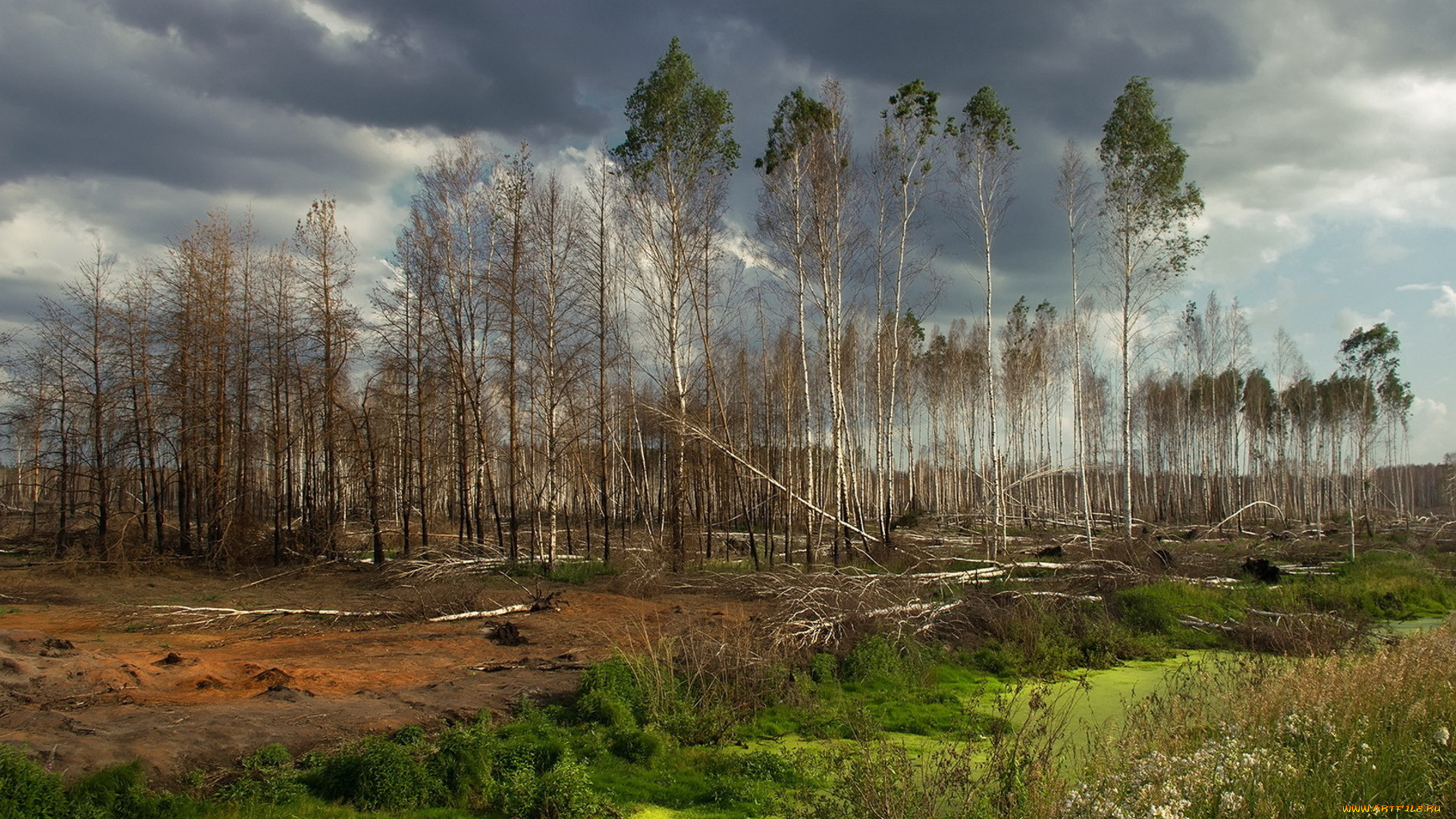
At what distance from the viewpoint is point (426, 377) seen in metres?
23.7

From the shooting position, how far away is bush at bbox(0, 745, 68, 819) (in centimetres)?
497

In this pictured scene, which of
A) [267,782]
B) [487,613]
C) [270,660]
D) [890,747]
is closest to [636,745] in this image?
[890,747]

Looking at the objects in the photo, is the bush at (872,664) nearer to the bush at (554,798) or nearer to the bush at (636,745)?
the bush at (636,745)

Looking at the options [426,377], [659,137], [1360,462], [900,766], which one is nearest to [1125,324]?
[659,137]

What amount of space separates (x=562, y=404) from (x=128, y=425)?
45.5 ft

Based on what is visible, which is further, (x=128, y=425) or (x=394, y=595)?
(x=128, y=425)

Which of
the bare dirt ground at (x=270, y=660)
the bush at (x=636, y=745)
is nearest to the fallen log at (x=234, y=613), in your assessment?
the bare dirt ground at (x=270, y=660)

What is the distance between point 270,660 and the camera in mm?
10969

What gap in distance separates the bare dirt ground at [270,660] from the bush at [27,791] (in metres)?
0.48

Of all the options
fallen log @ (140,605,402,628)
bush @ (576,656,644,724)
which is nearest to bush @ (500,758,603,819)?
bush @ (576,656,644,724)

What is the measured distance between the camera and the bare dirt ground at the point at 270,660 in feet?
22.3

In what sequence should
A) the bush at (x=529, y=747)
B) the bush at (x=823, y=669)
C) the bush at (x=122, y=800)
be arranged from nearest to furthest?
1. the bush at (x=122, y=800)
2. the bush at (x=529, y=747)
3. the bush at (x=823, y=669)

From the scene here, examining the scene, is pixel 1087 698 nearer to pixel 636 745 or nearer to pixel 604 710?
pixel 636 745

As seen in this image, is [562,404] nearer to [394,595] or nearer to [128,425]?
[394,595]
